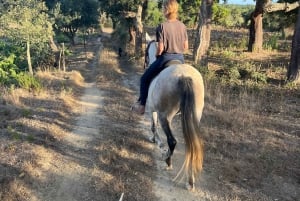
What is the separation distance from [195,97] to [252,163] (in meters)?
2.07

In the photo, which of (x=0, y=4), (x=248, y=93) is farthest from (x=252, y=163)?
(x=0, y=4)

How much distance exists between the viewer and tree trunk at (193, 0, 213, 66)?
1502cm

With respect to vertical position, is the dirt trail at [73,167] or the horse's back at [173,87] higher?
the horse's back at [173,87]

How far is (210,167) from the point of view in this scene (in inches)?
261

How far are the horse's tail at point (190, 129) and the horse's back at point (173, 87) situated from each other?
0.13 metres

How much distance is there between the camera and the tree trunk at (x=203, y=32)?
1502 cm

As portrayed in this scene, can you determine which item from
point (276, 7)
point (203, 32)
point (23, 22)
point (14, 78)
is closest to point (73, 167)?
point (203, 32)

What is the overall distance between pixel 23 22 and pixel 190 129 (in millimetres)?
15508

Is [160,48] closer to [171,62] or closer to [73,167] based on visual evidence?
[171,62]

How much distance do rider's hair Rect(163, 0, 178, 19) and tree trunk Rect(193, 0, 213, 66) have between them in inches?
361

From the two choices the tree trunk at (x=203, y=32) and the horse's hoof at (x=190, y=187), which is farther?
the tree trunk at (x=203, y=32)

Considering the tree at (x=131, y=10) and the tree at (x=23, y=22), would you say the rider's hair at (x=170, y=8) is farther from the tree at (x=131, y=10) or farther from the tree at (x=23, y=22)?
the tree at (x=131, y=10)

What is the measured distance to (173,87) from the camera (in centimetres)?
570

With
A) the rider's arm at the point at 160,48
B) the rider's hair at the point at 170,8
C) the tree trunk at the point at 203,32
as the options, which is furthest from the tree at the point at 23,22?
the rider's hair at the point at 170,8
